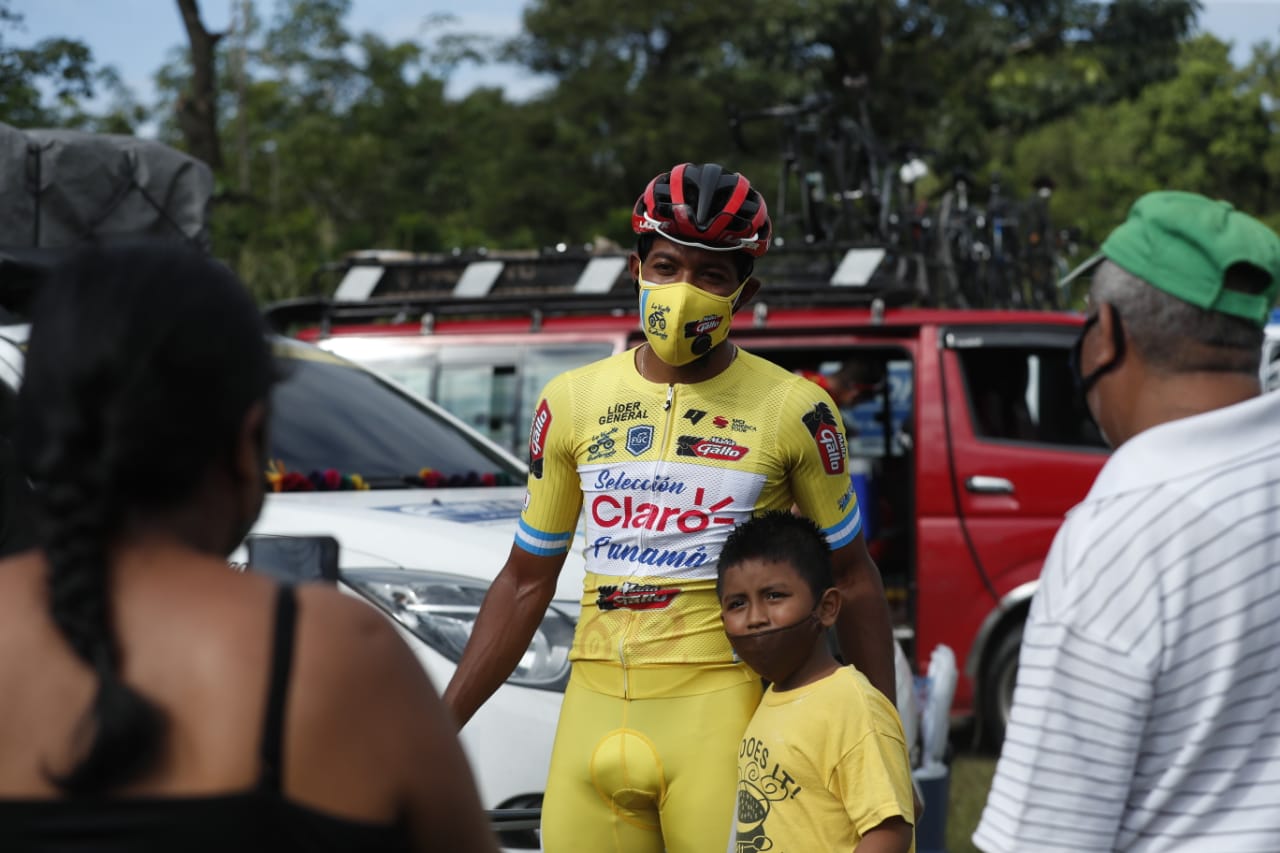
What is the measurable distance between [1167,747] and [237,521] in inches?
39.5

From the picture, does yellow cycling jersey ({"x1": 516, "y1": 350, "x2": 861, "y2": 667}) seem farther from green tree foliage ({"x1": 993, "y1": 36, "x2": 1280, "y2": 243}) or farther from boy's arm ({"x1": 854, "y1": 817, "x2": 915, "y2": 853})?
green tree foliage ({"x1": 993, "y1": 36, "x2": 1280, "y2": 243})

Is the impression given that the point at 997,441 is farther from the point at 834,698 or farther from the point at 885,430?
the point at 834,698

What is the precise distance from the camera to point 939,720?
5.34 metres

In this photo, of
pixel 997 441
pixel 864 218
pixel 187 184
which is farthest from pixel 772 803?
pixel 864 218

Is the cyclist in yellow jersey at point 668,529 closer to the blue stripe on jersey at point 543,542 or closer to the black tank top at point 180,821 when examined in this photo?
the blue stripe on jersey at point 543,542

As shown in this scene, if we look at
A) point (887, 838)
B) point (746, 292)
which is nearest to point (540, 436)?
point (746, 292)

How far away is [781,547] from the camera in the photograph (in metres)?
2.93

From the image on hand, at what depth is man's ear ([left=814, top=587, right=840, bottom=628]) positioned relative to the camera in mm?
2979

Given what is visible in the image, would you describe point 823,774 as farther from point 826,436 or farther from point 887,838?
point 826,436

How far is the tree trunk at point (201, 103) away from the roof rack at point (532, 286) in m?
5.30

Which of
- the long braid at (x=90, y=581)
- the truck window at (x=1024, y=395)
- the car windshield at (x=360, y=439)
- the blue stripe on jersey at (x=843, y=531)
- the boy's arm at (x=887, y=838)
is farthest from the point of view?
the truck window at (x=1024, y=395)

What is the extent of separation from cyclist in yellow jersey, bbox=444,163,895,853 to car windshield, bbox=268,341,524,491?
1769 millimetres

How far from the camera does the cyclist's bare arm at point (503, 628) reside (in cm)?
315

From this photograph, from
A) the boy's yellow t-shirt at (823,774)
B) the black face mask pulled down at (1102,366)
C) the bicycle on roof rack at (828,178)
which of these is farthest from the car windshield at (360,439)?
the bicycle on roof rack at (828,178)
